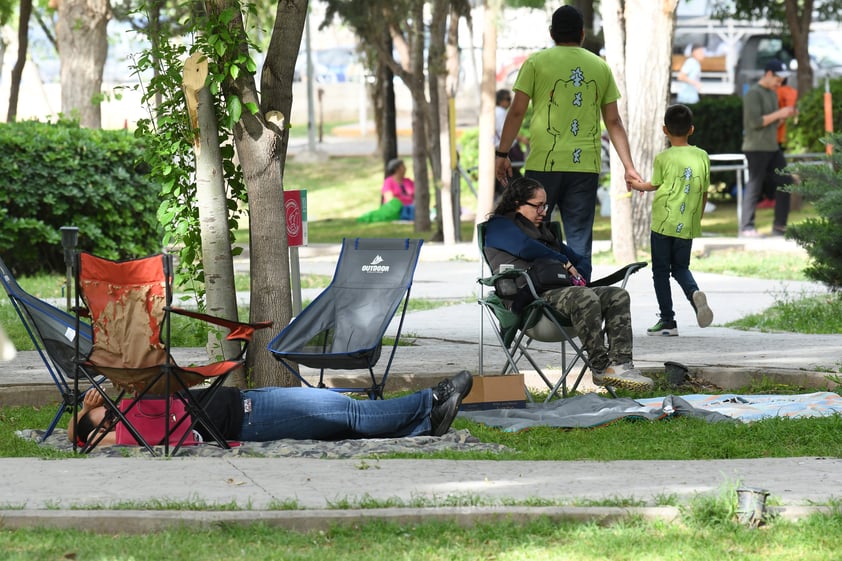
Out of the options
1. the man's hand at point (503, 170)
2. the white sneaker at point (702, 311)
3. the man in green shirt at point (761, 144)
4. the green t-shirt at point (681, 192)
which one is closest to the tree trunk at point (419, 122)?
the man in green shirt at point (761, 144)

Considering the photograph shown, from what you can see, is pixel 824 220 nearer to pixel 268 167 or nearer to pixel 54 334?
pixel 268 167

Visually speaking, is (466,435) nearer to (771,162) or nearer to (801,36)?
(771,162)

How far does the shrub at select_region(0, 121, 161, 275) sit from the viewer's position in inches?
562

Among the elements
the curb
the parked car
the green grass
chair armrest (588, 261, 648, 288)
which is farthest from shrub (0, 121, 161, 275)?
the parked car

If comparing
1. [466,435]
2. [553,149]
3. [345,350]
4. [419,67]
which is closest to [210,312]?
[345,350]

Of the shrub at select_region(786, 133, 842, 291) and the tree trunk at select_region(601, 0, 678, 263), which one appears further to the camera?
the tree trunk at select_region(601, 0, 678, 263)

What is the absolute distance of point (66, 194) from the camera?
14.4 m

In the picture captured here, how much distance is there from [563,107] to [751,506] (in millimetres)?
4298

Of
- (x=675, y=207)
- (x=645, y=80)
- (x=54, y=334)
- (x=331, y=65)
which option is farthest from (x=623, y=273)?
(x=331, y=65)

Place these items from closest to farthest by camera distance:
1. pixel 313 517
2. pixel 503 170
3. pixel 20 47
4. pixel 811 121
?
pixel 313 517 < pixel 503 170 < pixel 811 121 < pixel 20 47

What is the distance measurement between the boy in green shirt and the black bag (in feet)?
6.66

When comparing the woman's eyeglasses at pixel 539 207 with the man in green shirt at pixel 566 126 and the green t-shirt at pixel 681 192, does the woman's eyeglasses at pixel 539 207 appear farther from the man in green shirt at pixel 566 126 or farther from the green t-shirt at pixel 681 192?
the green t-shirt at pixel 681 192

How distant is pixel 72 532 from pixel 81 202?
10550 millimetres

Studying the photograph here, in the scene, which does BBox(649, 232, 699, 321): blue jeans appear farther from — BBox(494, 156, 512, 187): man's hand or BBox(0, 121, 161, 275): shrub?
BBox(0, 121, 161, 275): shrub
